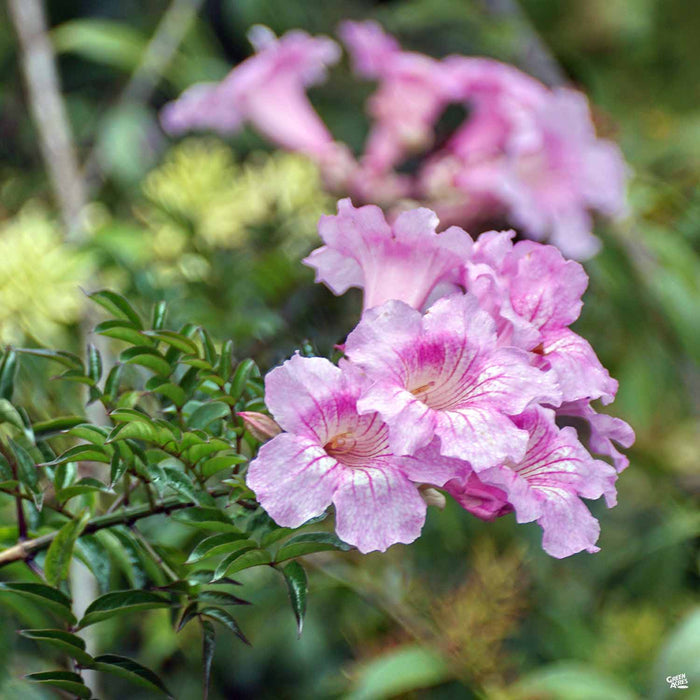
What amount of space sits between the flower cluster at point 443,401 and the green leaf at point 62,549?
0.09 m

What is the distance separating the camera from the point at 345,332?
2.26 ft

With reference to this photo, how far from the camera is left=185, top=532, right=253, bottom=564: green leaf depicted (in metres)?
0.31

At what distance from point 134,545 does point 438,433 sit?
15 cm

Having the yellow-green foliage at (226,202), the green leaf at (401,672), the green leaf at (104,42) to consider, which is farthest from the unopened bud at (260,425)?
the green leaf at (104,42)

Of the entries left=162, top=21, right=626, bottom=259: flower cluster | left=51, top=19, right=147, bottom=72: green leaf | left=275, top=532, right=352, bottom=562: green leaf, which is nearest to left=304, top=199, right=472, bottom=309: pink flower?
left=275, top=532, right=352, bottom=562: green leaf

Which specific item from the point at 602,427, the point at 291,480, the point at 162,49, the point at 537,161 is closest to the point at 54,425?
the point at 291,480

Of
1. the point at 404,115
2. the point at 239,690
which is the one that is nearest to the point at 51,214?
the point at 404,115

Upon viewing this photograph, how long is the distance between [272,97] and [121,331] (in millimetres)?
642

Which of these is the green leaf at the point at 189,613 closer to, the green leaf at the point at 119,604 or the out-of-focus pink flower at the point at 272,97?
the green leaf at the point at 119,604

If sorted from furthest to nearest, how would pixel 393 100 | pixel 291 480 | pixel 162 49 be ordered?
pixel 162 49 → pixel 393 100 → pixel 291 480

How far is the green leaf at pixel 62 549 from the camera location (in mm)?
340

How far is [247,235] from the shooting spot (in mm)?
813

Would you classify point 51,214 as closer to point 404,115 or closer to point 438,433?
point 404,115

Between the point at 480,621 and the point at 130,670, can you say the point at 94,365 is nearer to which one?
the point at 130,670
